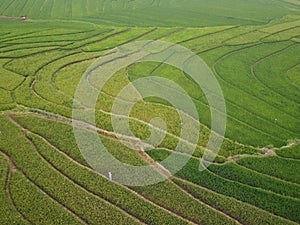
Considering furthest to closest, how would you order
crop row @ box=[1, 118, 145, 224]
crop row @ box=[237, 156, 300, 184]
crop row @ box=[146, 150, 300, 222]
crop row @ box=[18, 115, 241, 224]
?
crop row @ box=[237, 156, 300, 184] → crop row @ box=[146, 150, 300, 222] → crop row @ box=[18, 115, 241, 224] → crop row @ box=[1, 118, 145, 224]

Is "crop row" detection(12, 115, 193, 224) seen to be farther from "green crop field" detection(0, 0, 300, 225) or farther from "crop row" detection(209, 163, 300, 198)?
"crop row" detection(209, 163, 300, 198)

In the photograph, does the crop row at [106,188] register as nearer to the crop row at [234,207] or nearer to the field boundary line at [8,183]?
the field boundary line at [8,183]

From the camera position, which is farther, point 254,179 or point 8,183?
point 254,179

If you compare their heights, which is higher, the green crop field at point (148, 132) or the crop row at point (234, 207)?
the green crop field at point (148, 132)

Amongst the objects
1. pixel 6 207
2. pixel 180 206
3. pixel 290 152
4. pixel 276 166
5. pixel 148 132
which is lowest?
pixel 6 207

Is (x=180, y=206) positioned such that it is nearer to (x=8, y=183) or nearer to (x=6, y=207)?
(x=6, y=207)

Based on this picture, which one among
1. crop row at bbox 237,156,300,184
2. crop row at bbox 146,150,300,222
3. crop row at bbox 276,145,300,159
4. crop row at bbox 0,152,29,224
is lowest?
crop row at bbox 0,152,29,224

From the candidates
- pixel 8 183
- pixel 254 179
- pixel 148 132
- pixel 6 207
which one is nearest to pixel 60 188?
pixel 6 207

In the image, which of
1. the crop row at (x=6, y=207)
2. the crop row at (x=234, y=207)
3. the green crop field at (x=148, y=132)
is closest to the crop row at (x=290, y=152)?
the green crop field at (x=148, y=132)

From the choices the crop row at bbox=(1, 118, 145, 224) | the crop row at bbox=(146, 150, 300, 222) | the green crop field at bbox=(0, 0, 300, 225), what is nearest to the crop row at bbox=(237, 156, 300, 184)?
the green crop field at bbox=(0, 0, 300, 225)

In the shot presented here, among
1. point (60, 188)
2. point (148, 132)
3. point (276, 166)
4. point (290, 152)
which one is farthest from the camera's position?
point (148, 132)
